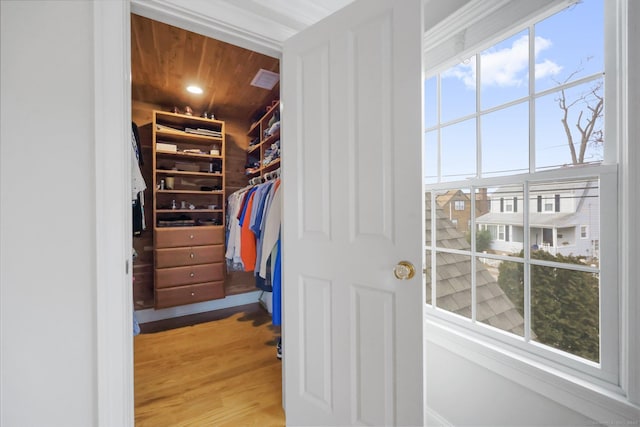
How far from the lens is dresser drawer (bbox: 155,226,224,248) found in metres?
2.67

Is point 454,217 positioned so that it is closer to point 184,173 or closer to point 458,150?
point 458,150

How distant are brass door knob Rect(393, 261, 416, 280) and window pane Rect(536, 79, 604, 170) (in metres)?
0.69

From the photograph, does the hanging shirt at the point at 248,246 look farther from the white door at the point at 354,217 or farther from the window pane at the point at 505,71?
the window pane at the point at 505,71

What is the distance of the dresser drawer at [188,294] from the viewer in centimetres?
263

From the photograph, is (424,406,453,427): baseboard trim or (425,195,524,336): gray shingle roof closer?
(425,195,524,336): gray shingle roof

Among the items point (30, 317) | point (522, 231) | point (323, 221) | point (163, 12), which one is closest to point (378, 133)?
point (323, 221)

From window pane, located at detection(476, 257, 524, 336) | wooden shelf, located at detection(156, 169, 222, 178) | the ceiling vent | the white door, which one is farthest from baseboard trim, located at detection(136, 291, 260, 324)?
window pane, located at detection(476, 257, 524, 336)

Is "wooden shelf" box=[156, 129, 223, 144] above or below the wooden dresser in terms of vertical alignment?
above

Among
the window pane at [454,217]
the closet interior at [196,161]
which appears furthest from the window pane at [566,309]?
the closet interior at [196,161]

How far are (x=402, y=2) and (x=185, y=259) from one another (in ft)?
9.30

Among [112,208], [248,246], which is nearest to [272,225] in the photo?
[248,246]

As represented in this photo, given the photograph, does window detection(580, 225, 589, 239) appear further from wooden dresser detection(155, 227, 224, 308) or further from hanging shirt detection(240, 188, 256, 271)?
wooden dresser detection(155, 227, 224, 308)

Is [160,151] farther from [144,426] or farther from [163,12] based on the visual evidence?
[144,426]

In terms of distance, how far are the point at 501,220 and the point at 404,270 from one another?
1.93 ft
